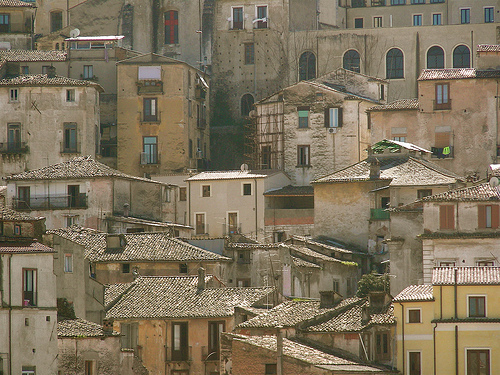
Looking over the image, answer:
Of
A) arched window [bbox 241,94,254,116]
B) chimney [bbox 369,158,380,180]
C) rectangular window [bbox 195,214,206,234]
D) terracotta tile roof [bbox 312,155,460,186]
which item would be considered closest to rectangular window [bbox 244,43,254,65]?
arched window [bbox 241,94,254,116]

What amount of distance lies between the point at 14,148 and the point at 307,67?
21.6 meters

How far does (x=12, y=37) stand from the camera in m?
91.6

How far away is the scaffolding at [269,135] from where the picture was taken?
8050 cm

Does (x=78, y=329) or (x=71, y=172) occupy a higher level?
(x=71, y=172)

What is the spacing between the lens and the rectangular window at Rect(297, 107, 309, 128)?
80.1 metres

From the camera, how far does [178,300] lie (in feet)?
191

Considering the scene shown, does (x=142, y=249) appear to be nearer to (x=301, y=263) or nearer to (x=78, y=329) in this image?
(x=301, y=263)

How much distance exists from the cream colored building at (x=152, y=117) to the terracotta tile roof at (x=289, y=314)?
29066 mm

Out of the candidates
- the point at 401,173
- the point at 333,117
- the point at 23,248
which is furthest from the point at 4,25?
the point at 23,248

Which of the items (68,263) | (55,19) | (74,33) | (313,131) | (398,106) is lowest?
(68,263)

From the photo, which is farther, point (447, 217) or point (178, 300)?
point (178, 300)

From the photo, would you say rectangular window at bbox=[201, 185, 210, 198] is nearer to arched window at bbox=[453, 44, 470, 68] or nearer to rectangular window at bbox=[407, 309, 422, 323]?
arched window at bbox=[453, 44, 470, 68]

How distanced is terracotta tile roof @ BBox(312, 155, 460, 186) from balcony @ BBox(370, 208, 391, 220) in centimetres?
164

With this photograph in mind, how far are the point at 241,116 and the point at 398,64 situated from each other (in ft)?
36.5
